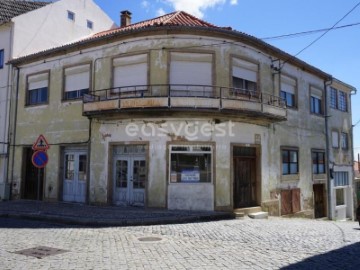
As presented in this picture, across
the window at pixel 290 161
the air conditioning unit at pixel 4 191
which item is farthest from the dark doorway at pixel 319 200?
the air conditioning unit at pixel 4 191

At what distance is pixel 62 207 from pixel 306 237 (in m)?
9.67

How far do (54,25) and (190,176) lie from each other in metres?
13.3

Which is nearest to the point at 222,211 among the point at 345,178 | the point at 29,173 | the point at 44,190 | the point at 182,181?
the point at 182,181

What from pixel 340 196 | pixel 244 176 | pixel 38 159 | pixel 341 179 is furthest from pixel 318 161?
pixel 38 159

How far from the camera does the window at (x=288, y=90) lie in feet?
62.2

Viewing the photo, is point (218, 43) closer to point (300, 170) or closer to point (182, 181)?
point (182, 181)

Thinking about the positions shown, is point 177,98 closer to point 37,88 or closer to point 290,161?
point 290,161

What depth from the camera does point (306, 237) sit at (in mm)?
10430

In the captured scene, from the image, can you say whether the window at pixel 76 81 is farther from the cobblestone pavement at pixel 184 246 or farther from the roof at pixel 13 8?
the cobblestone pavement at pixel 184 246

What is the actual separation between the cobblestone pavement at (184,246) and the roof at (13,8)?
13416 mm

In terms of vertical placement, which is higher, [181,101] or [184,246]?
[181,101]

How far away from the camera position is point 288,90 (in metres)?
19.5

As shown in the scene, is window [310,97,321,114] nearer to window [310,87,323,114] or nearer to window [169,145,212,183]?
window [310,87,323,114]

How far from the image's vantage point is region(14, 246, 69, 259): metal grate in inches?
303
